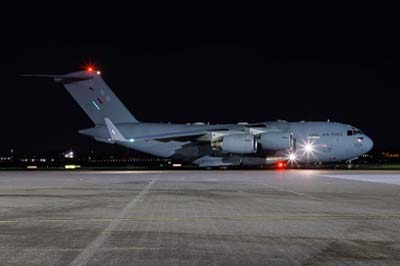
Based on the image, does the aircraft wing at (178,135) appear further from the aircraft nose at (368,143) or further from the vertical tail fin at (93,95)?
the aircraft nose at (368,143)

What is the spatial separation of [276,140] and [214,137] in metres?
4.88

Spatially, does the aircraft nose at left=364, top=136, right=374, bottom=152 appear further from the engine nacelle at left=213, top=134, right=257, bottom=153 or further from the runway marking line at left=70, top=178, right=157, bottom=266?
the runway marking line at left=70, top=178, right=157, bottom=266

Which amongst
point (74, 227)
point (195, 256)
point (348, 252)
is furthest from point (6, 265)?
point (348, 252)

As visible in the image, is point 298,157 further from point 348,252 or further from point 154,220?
point 348,252

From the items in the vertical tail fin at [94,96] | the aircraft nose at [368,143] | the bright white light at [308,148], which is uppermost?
the vertical tail fin at [94,96]

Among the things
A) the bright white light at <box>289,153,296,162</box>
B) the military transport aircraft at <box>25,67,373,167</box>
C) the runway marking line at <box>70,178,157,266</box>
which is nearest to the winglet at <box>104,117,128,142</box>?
the military transport aircraft at <box>25,67,373,167</box>

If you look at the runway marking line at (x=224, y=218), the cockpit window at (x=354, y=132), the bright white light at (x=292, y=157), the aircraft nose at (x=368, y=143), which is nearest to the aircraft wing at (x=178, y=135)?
the bright white light at (x=292, y=157)

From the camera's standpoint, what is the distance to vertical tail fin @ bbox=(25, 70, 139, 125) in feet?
143

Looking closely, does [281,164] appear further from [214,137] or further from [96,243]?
[96,243]

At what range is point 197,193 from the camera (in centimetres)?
A: 1848

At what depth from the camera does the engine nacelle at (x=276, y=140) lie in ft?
132

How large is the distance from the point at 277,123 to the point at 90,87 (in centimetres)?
1566

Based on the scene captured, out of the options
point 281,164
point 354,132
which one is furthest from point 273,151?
point 354,132

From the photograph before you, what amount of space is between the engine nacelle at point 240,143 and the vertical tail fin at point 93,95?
10.2 metres
